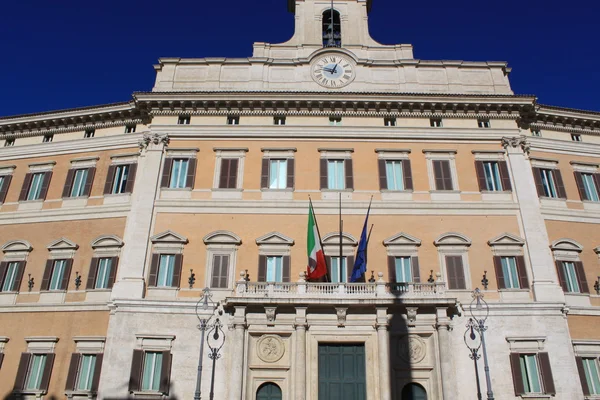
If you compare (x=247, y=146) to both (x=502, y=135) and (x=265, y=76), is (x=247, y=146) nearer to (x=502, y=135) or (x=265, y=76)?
(x=265, y=76)

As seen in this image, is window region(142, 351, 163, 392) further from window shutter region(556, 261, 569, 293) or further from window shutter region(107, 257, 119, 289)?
window shutter region(556, 261, 569, 293)

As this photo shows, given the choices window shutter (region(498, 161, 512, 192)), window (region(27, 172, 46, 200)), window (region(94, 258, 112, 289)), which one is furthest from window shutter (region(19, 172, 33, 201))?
window shutter (region(498, 161, 512, 192))

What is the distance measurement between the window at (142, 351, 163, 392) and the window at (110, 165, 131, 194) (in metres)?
7.94

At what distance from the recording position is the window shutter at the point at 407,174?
75.2 ft

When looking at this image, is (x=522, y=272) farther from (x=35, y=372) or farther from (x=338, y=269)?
(x=35, y=372)

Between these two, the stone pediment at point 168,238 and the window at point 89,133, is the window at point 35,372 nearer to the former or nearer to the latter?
the stone pediment at point 168,238

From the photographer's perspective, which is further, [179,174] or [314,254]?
[179,174]

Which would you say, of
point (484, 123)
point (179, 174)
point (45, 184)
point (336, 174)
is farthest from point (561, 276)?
point (45, 184)

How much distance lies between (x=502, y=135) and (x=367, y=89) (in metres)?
6.82

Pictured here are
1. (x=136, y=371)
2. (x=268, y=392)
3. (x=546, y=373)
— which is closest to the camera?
(x=268, y=392)

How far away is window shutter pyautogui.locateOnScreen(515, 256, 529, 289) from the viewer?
68.2ft

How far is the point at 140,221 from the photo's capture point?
22078 millimetres

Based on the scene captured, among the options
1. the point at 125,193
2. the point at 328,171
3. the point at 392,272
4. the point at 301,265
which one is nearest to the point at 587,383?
the point at 392,272

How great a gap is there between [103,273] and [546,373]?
60.0ft
